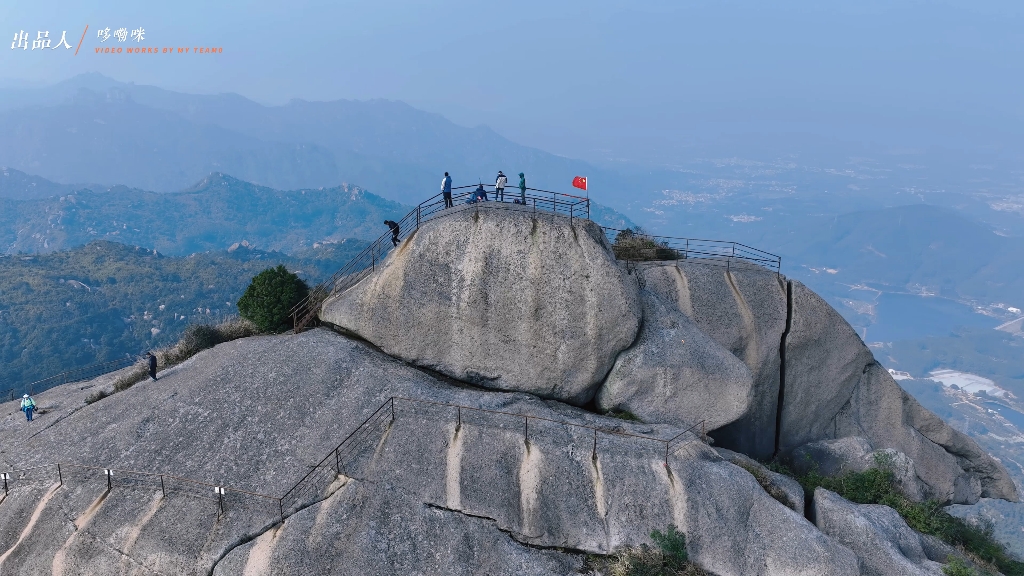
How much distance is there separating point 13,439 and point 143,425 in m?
5.85

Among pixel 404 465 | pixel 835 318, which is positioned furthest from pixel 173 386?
pixel 835 318

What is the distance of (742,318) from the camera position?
31.9m

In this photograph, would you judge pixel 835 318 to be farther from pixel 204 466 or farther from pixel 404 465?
pixel 204 466

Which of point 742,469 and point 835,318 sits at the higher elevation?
point 835,318

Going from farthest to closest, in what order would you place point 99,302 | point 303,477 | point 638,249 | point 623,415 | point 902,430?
point 99,302
point 638,249
point 902,430
point 623,415
point 303,477

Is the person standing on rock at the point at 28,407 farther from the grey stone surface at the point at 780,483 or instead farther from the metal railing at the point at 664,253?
the grey stone surface at the point at 780,483

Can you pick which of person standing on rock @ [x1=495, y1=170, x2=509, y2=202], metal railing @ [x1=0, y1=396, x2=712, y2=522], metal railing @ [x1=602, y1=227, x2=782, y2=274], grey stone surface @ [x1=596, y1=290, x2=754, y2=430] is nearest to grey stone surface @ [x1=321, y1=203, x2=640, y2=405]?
grey stone surface @ [x1=596, y1=290, x2=754, y2=430]

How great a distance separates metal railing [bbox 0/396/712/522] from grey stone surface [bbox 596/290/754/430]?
274 cm

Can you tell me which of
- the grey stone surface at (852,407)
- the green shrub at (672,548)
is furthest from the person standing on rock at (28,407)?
the grey stone surface at (852,407)

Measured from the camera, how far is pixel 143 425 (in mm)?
23656

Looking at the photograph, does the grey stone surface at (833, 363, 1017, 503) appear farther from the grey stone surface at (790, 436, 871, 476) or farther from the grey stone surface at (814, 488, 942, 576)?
the grey stone surface at (814, 488, 942, 576)

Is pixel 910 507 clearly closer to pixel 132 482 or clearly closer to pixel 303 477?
pixel 303 477

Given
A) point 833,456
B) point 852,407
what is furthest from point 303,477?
point 852,407

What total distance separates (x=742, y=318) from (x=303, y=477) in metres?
22.3
